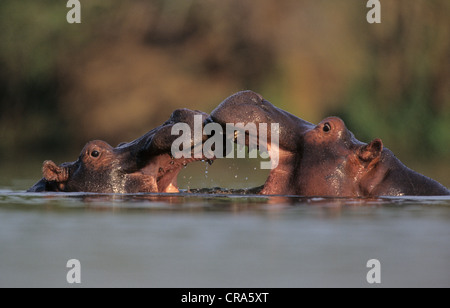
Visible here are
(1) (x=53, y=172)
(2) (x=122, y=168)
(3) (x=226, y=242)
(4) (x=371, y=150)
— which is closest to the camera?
(3) (x=226, y=242)

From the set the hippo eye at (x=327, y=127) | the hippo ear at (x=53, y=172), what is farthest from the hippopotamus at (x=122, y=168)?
the hippo eye at (x=327, y=127)

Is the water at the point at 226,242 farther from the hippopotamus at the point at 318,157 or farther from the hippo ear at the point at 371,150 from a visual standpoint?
the hippo ear at the point at 371,150

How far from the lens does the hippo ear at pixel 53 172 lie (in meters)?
7.88

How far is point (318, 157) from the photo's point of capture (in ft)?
22.8

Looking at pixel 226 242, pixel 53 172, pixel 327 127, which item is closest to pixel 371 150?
pixel 327 127

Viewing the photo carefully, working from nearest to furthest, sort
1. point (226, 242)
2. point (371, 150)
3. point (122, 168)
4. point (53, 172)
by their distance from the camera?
point (226, 242), point (371, 150), point (122, 168), point (53, 172)

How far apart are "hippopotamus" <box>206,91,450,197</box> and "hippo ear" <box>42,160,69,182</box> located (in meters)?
1.63

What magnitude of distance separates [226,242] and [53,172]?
3521 mm

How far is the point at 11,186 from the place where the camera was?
32.9ft

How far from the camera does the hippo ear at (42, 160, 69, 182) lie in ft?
25.8

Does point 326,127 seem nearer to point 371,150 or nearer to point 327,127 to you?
point 327,127

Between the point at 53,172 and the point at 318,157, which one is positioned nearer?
the point at 318,157

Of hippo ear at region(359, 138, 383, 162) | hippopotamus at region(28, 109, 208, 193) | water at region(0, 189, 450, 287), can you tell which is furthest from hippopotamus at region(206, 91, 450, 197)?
hippopotamus at region(28, 109, 208, 193)
